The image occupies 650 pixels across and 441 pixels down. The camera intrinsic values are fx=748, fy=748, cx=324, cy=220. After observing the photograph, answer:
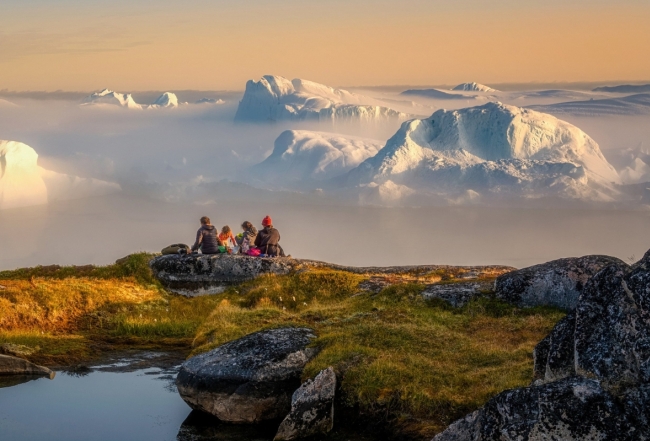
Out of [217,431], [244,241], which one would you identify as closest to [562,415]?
[217,431]

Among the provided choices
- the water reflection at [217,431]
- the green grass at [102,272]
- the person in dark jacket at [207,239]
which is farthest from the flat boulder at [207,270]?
the water reflection at [217,431]

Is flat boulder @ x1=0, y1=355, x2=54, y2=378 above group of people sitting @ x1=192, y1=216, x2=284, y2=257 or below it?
below

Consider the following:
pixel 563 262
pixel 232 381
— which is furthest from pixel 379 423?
pixel 563 262

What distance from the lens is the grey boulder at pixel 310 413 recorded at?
1728cm

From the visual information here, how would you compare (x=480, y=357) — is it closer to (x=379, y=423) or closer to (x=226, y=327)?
(x=379, y=423)

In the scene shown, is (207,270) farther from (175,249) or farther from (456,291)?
(456,291)

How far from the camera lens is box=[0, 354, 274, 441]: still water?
17953 millimetres

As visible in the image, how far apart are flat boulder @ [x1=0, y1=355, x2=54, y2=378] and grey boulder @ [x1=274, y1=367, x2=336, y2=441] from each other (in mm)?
8831

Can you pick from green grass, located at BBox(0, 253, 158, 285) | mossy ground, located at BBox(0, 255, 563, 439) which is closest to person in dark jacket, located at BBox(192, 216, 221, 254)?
green grass, located at BBox(0, 253, 158, 285)

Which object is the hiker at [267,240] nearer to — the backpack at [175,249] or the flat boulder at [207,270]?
the flat boulder at [207,270]

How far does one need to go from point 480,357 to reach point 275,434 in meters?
6.23

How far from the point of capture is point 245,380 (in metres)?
19.0

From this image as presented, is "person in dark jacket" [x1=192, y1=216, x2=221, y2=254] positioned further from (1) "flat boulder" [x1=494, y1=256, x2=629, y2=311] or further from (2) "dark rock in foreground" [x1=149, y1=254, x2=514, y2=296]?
(1) "flat boulder" [x1=494, y1=256, x2=629, y2=311]

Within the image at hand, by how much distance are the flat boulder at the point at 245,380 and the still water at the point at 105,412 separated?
0.45 meters
